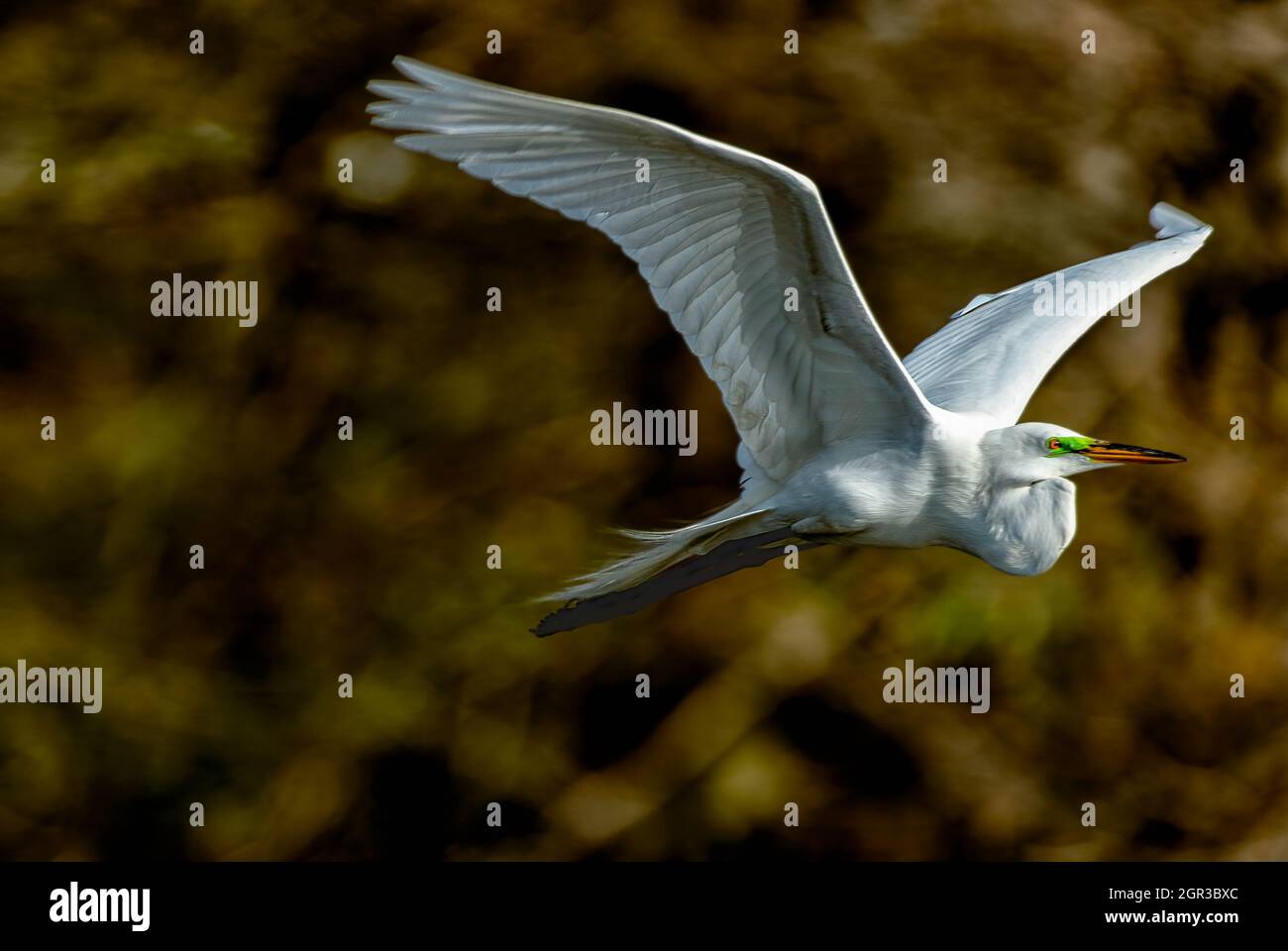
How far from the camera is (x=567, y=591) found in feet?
6.66

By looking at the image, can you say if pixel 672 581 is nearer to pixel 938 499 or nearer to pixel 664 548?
pixel 664 548

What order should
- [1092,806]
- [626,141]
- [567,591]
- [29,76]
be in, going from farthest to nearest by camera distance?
[29,76], [1092,806], [567,591], [626,141]

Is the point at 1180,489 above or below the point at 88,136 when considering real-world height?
below

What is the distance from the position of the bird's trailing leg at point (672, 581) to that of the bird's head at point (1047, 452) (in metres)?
0.34

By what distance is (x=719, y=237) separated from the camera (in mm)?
1665

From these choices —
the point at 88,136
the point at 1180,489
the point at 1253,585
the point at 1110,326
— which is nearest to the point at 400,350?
the point at 88,136

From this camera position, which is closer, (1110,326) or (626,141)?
(626,141)

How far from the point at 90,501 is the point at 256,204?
Answer: 0.88m

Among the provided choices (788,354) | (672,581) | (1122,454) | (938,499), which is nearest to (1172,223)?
(1122,454)

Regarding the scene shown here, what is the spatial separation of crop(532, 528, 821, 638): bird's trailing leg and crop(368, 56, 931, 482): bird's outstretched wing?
0.46ft

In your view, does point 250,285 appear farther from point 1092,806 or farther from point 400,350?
point 1092,806

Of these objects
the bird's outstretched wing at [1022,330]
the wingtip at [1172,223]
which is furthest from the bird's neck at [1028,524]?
the wingtip at [1172,223]

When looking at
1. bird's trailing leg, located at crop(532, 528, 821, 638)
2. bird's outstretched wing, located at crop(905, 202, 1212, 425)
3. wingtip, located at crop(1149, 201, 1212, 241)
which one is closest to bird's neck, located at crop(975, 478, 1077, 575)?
bird's outstretched wing, located at crop(905, 202, 1212, 425)

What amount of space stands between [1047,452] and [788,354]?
436 mm
